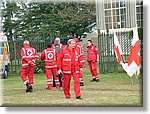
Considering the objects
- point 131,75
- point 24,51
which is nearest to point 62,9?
point 24,51

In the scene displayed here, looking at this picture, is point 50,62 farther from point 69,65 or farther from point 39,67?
point 39,67

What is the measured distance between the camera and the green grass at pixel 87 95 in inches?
298

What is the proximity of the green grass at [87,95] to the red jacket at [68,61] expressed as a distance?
582 mm

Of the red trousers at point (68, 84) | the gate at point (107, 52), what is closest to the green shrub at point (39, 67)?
the gate at point (107, 52)

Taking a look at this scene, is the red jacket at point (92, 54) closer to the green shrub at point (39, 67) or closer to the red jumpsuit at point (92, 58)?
the red jumpsuit at point (92, 58)

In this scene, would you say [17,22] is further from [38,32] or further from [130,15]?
[130,15]

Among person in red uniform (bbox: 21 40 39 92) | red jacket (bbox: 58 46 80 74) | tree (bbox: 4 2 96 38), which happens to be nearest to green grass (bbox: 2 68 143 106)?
person in red uniform (bbox: 21 40 39 92)

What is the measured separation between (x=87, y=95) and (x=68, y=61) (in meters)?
0.91

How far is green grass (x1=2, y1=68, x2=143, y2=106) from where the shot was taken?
757 cm

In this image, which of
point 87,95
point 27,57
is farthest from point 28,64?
point 87,95

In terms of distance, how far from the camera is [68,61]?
7742 millimetres

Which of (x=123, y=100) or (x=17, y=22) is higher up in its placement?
(x=17, y=22)

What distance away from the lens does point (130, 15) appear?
11.0 m

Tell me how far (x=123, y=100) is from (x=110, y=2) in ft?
11.7
